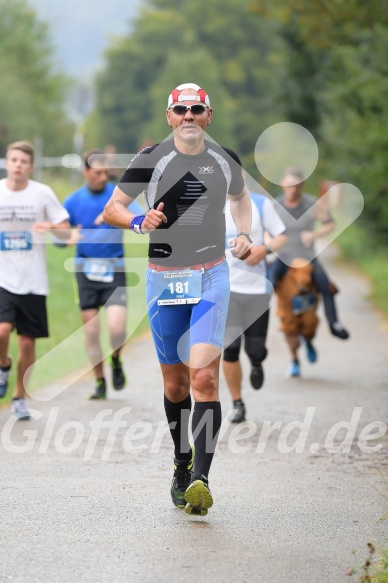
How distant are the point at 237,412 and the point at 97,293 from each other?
6.68 ft

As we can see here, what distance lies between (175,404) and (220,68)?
89.5 m

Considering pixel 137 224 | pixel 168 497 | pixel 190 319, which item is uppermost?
pixel 137 224

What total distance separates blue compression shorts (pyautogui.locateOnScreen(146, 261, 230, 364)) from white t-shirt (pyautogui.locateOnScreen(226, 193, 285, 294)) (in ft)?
11.9

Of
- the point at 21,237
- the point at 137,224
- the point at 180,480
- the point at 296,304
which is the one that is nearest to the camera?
the point at 137,224

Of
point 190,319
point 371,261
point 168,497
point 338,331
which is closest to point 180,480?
point 168,497

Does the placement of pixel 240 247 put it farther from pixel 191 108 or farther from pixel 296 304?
pixel 296 304

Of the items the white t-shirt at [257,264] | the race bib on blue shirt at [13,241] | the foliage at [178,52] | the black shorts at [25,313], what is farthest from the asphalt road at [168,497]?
the foliage at [178,52]

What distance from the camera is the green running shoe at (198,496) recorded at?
6.34 m

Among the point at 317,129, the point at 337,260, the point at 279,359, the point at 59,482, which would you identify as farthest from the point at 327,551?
the point at 317,129

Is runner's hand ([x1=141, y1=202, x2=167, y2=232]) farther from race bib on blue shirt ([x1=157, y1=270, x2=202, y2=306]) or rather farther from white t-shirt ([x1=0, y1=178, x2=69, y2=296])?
white t-shirt ([x1=0, y1=178, x2=69, y2=296])

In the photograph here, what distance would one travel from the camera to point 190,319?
6840 millimetres

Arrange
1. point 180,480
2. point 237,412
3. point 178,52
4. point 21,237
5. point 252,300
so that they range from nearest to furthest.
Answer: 1. point 180,480
2. point 21,237
3. point 237,412
4. point 252,300
5. point 178,52

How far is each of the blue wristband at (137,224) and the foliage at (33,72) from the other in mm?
41443

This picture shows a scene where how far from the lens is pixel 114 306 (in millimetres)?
11633
